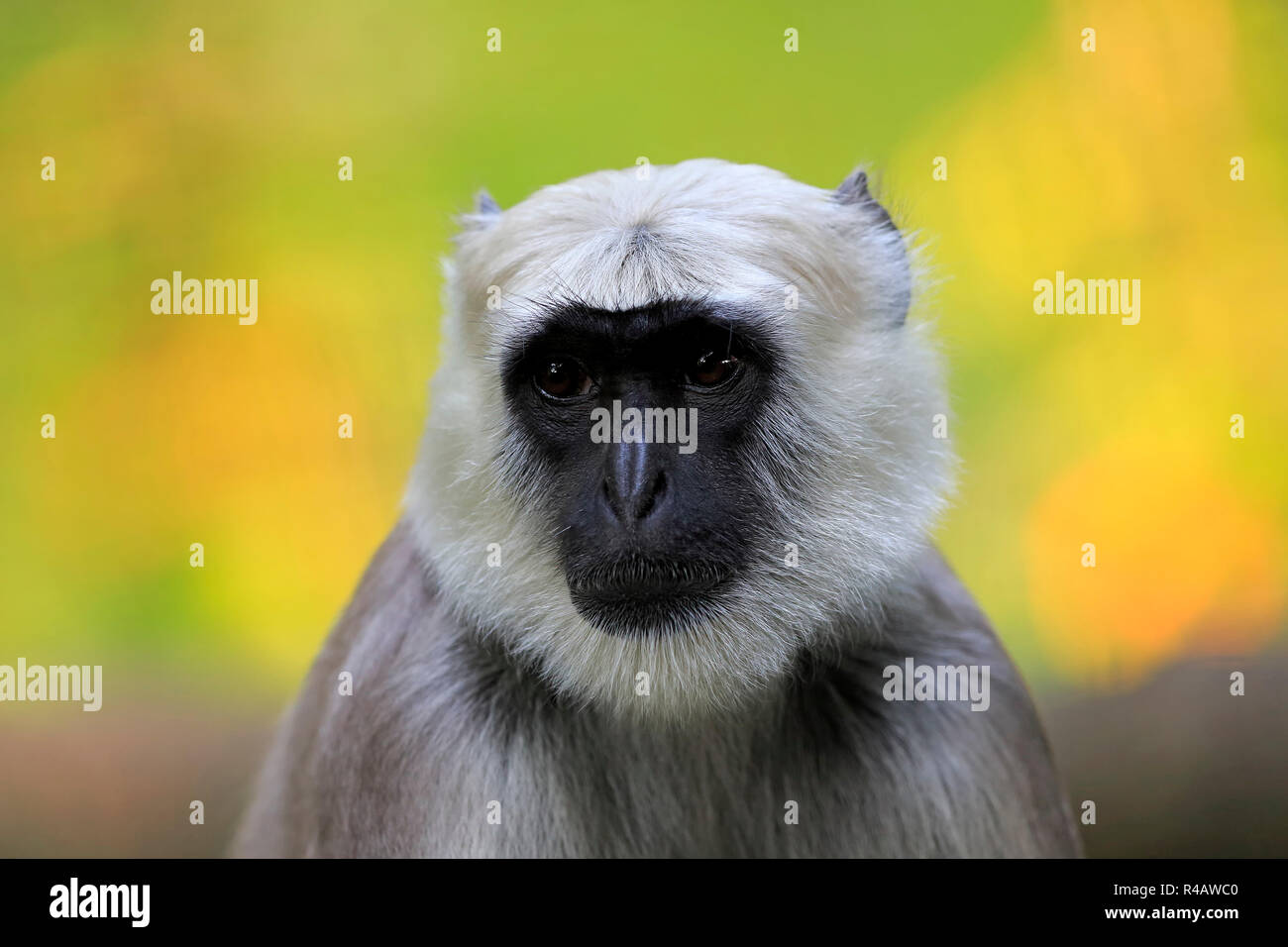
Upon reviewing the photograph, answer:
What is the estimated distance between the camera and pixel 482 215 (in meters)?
3.68

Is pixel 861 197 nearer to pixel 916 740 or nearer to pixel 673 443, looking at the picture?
pixel 673 443

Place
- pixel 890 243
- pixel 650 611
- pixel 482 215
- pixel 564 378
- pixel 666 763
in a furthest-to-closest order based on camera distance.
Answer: pixel 482 215 → pixel 890 243 → pixel 666 763 → pixel 564 378 → pixel 650 611

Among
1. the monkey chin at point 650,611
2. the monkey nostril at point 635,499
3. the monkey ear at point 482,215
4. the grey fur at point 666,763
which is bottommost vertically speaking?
the grey fur at point 666,763

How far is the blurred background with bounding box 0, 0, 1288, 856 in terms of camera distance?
5363mm

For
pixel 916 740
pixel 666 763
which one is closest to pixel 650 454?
pixel 666 763

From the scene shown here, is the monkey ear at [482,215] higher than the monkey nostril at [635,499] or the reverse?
higher

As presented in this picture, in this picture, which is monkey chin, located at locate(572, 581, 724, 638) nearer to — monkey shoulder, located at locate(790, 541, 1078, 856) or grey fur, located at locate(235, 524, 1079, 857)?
grey fur, located at locate(235, 524, 1079, 857)

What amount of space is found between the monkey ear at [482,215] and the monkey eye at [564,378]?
0.57 meters

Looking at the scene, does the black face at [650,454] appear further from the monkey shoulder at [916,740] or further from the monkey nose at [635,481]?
the monkey shoulder at [916,740]

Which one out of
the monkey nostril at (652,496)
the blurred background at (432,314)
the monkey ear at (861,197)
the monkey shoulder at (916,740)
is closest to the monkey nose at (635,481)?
the monkey nostril at (652,496)

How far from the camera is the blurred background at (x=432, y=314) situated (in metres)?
5.36

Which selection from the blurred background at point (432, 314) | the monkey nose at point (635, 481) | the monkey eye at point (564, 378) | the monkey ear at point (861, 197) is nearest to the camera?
the monkey nose at point (635, 481)

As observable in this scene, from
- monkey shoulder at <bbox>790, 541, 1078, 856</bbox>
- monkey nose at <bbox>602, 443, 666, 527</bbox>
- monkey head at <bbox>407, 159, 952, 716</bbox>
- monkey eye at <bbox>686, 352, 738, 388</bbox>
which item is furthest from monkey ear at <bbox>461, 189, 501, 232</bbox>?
monkey shoulder at <bbox>790, 541, 1078, 856</bbox>

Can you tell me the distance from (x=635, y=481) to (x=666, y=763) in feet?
3.10
